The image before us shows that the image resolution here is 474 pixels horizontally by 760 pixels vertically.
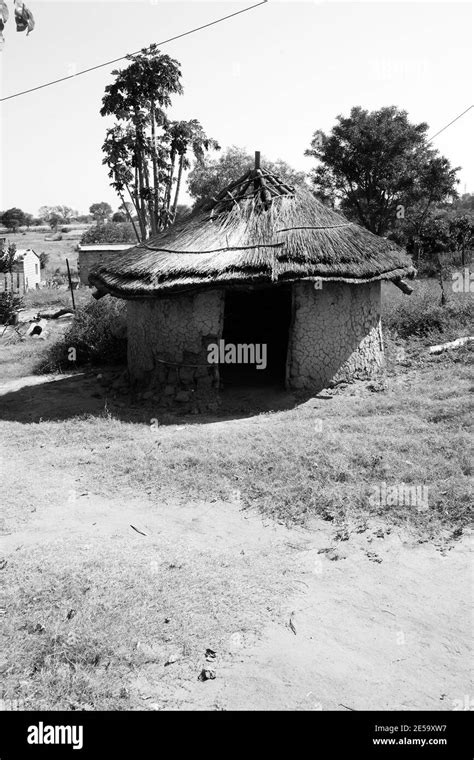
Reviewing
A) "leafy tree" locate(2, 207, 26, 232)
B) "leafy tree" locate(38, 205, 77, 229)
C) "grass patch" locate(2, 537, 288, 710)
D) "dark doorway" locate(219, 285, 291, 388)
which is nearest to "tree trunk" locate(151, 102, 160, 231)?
"dark doorway" locate(219, 285, 291, 388)

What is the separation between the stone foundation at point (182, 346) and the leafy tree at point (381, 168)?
1800cm

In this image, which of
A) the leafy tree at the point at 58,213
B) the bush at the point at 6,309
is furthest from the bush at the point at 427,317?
the leafy tree at the point at 58,213

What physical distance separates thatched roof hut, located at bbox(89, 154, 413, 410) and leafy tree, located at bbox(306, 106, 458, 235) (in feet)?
53.0

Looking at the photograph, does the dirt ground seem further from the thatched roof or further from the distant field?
the distant field

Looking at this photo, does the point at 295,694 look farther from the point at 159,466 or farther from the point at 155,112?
the point at 155,112

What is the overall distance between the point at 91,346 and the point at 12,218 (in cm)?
5954

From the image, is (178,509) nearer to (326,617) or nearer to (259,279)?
(326,617)

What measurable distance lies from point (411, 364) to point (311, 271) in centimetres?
308

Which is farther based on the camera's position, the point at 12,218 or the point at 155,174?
the point at 12,218

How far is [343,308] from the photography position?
9984mm

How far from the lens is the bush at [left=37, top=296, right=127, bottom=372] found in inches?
499

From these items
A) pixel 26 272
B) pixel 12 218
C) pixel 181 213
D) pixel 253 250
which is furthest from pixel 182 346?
pixel 12 218

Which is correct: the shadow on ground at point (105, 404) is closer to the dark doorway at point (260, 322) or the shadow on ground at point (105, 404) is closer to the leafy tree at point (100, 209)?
the dark doorway at point (260, 322)

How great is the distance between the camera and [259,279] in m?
9.09
